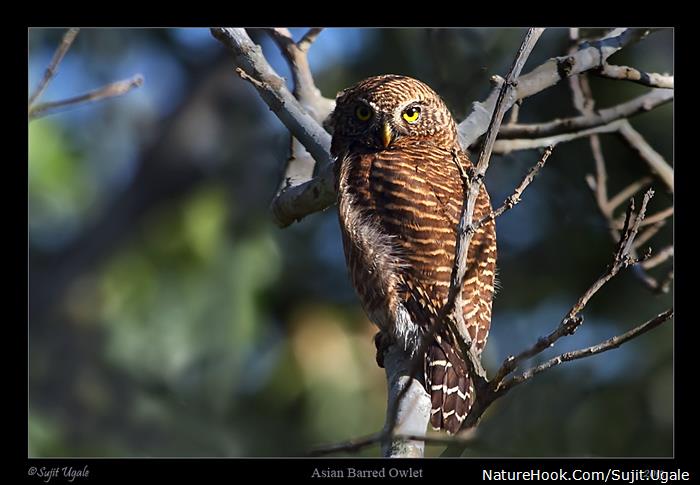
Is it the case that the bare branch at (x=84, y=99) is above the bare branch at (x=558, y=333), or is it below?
above

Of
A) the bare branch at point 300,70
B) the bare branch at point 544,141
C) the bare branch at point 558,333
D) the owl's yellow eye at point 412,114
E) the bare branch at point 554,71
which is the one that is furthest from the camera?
the bare branch at point 544,141

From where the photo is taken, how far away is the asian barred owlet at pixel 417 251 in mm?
2686

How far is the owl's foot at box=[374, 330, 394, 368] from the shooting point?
9.61 feet

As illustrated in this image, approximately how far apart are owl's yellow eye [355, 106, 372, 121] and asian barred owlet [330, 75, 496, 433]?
0.18 m

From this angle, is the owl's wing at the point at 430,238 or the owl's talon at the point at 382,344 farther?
the owl's talon at the point at 382,344

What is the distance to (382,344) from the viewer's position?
2.96m

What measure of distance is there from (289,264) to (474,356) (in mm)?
3217

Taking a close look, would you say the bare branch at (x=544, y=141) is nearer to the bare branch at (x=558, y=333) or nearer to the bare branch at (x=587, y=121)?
the bare branch at (x=587, y=121)

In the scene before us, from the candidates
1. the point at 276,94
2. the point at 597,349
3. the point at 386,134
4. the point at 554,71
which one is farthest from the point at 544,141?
the point at 597,349

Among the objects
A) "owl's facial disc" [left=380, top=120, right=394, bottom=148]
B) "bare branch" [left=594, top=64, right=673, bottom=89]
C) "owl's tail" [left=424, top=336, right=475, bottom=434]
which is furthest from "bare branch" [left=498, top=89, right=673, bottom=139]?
"owl's tail" [left=424, top=336, right=475, bottom=434]

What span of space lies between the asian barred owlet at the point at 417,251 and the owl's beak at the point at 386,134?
0.04m

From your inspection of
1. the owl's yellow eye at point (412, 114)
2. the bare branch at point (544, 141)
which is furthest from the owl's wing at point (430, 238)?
the bare branch at point (544, 141)

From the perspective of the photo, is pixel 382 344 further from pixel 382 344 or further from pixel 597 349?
pixel 597 349
